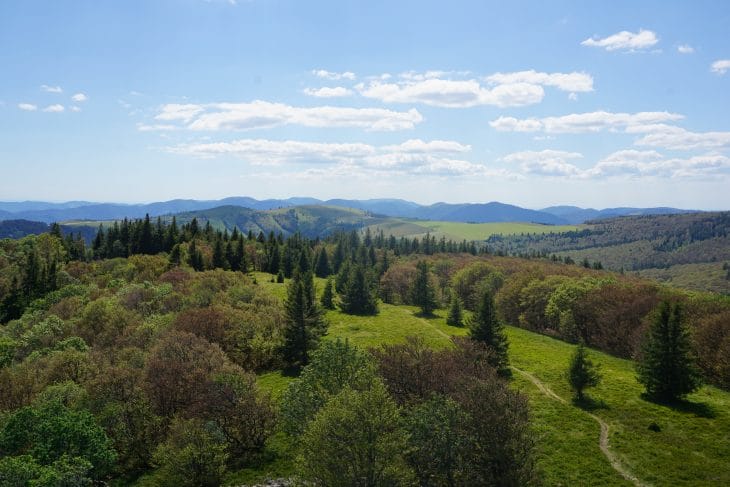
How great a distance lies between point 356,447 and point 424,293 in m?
81.5

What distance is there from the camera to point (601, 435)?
4172 cm

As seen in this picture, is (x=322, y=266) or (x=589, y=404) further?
(x=322, y=266)

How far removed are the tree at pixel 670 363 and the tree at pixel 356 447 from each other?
36.3 meters

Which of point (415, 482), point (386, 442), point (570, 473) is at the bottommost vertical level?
point (570, 473)

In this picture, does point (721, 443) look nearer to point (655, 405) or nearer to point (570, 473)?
point (655, 405)

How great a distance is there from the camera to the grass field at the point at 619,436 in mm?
34844

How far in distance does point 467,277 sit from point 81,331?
98992 mm

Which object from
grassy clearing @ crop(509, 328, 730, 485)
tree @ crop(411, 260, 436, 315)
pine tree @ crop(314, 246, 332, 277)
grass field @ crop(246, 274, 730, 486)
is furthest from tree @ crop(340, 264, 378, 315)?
pine tree @ crop(314, 246, 332, 277)

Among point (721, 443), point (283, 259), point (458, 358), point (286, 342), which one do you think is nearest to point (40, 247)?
point (283, 259)

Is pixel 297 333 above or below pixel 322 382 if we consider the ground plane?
below

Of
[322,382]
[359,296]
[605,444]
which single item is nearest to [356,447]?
[322,382]

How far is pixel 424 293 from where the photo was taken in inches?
4227

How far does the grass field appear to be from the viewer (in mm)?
34844

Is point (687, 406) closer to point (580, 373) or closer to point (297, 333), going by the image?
point (580, 373)
